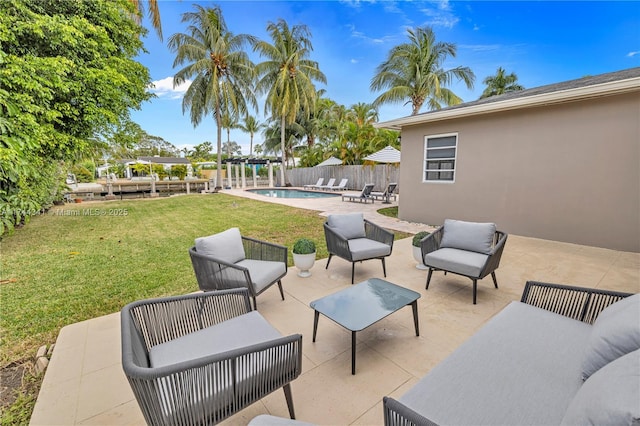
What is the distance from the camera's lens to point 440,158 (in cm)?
784

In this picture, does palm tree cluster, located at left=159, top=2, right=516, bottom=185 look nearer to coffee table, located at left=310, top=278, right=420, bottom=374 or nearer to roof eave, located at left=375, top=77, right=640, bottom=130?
roof eave, located at left=375, top=77, right=640, bottom=130

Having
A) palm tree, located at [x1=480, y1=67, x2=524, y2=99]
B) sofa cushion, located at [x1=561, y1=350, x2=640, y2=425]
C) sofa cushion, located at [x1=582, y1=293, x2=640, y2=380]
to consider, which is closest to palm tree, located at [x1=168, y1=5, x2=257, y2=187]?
palm tree, located at [x1=480, y1=67, x2=524, y2=99]

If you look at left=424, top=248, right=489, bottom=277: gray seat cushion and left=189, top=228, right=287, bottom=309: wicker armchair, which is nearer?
left=189, top=228, right=287, bottom=309: wicker armchair

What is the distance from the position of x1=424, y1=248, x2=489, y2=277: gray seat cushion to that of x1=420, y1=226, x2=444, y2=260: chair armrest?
9 centimetres

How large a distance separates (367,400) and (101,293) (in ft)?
12.2

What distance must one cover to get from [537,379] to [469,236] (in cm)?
251

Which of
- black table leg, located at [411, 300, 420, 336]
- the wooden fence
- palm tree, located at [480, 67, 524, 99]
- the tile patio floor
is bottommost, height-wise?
the tile patio floor

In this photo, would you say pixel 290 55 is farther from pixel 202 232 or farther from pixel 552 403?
pixel 552 403

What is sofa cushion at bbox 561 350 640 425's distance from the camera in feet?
2.65

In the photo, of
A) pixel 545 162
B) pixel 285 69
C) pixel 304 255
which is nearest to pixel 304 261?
pixel 304 255

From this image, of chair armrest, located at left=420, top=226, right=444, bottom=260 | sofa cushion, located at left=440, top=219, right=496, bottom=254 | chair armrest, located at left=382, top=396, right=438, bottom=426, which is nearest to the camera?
chair armrest, located at left=382, top=396, right=438, bottom=426

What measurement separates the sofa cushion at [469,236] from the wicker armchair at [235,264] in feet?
7.76

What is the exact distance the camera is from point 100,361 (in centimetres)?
232

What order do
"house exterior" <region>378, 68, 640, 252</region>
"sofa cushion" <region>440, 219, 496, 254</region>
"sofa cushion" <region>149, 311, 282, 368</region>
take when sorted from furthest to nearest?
"house exterior" <region>378, 68, 640, 252</region> < "sofa cushion" <region>440, 219, 496, 254</region> < "sofa cushion" <region>149, 311, 282, 368</region>
